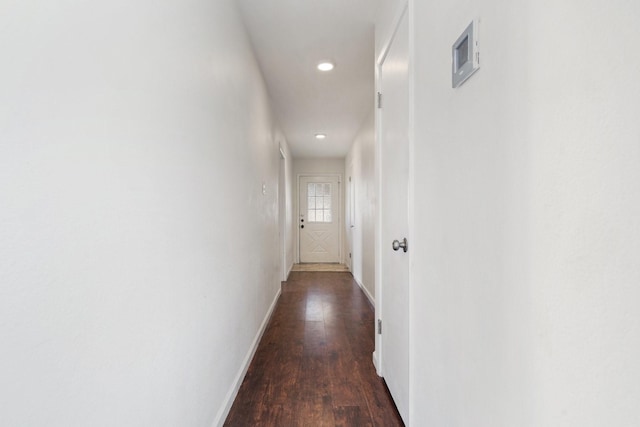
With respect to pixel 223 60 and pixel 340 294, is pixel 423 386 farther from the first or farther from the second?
pixel 340 294

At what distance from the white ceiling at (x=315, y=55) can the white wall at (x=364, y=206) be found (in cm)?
37

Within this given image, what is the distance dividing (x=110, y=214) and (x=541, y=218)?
938 mm

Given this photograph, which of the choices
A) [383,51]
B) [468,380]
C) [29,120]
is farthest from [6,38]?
[383,51]

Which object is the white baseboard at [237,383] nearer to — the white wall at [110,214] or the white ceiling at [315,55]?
the white wall at [110,214]

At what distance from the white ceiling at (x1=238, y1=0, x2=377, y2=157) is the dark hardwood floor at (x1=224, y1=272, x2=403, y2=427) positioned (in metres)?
2.36

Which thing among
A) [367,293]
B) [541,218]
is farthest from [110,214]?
[367,293]

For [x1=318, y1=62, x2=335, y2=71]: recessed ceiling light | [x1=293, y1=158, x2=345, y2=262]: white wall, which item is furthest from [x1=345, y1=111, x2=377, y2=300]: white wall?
[x1=293, y1=158, x2=345, y2=262]: white wall

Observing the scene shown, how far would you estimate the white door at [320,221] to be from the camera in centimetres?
729

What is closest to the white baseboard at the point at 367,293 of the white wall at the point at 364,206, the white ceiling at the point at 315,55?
the white wall at the point at 364,206

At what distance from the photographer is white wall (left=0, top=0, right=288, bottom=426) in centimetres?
56

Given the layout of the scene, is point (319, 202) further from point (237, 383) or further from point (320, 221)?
point (237, 383)

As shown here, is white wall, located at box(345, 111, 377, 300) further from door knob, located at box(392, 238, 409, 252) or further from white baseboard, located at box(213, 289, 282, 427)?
door knob, located at box(392, 238, 409, 252)

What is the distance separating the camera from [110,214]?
79 cm

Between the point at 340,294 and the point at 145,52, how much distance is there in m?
3.90
